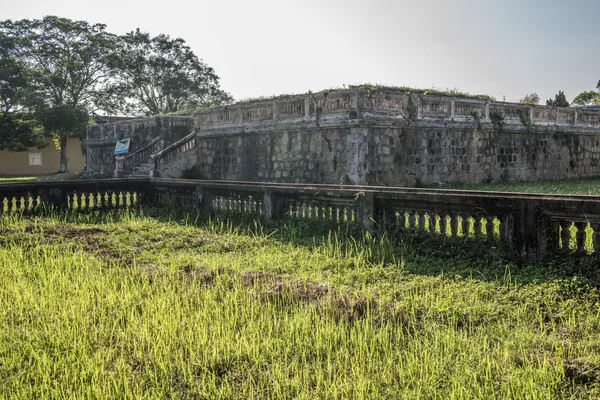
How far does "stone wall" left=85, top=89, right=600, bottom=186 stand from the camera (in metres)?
14.4

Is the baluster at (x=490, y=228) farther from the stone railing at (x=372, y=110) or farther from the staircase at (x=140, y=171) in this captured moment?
the staircase at (x=140, y=171)

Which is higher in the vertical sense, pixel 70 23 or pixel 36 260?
pixel 70 23

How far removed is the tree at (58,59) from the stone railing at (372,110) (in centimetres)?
2229

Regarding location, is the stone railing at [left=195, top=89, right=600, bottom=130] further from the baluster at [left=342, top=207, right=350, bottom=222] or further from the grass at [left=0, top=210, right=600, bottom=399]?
the grass at [left=0, top=210, right=600, bottom=399]

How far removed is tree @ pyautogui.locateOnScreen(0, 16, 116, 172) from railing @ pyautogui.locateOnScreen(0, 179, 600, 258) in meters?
27.2

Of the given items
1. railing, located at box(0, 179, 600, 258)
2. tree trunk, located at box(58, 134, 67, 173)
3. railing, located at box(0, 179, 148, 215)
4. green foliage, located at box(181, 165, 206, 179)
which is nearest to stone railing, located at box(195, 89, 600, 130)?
green foliage, located at box(181, 165, 206, 179)

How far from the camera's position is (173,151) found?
62.9 feet

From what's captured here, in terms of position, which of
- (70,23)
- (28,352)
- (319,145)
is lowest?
(28,352)

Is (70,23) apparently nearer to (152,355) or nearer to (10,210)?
(10,210)

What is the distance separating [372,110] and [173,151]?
771cm

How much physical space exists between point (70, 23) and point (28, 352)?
3992cm

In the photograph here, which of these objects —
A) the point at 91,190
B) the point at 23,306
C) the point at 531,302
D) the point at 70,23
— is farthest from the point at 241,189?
the point at 70,23

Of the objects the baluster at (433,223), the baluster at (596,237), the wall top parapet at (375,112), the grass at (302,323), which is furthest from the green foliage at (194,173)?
the baluster at (596,237)

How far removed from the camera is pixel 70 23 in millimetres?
39250
